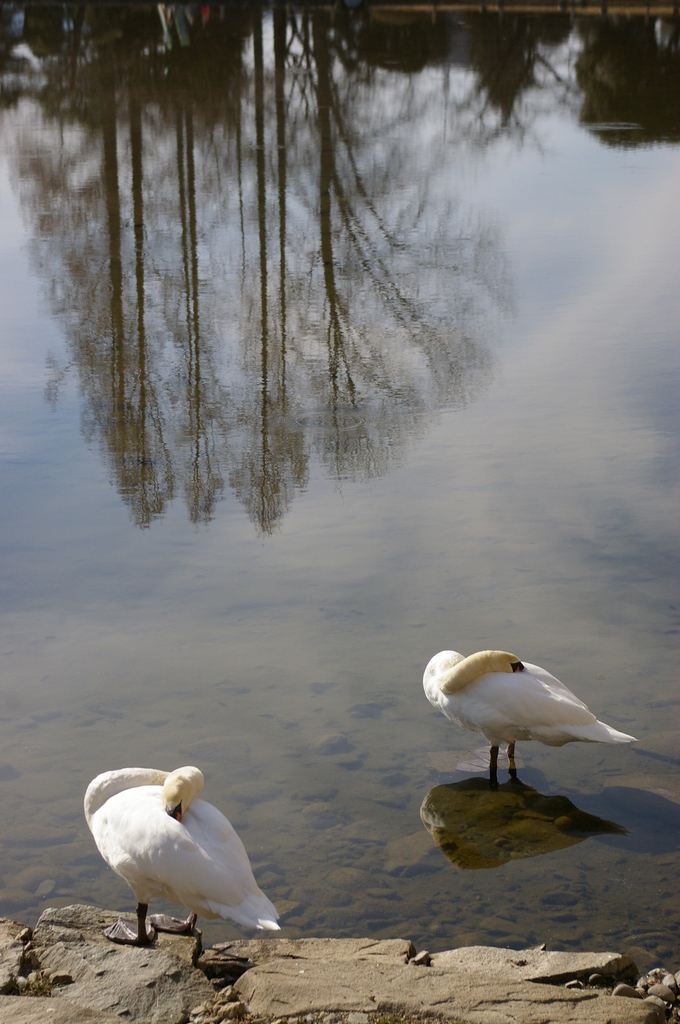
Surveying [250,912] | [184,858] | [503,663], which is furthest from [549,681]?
[184,858]

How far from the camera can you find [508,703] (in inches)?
216

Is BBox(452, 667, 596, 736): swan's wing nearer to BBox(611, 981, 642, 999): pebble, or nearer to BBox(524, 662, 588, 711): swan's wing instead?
BBox(524, 662, 588, 711): swan's wing

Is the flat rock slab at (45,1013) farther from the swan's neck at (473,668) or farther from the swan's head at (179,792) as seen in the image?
the swan's neck at (473,668)

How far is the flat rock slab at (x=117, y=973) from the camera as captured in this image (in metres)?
3.85

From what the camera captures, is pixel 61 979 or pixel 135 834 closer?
pixel 61 979

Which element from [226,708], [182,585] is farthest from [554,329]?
[226,708]

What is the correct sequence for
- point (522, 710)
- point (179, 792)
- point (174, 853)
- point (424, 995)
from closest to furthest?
1. point (424, 995)
2. point (174, 853)
3. point (179, 792)
4. point (522, 710)

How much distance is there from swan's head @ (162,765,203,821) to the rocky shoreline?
22.7 inches

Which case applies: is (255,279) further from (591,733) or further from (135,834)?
(135,834)

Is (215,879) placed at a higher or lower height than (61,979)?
higher

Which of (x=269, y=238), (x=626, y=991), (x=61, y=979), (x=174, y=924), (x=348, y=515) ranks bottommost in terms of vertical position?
(x=174, y=924)

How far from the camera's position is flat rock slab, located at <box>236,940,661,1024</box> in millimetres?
3566

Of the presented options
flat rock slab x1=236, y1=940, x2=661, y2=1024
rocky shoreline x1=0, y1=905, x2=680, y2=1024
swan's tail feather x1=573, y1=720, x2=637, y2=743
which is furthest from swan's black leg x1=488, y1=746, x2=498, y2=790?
flat rock slab x1=236, y1=940, x2=661, y2=1024

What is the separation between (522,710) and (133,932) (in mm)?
2311
